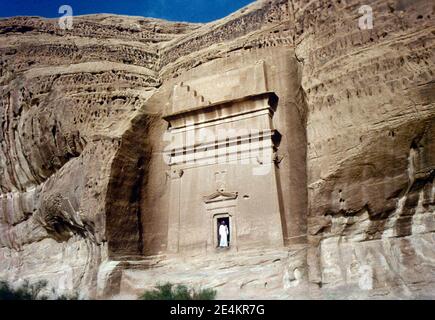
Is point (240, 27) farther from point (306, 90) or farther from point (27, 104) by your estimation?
point (27, 104)

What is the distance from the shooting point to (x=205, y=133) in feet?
46.3

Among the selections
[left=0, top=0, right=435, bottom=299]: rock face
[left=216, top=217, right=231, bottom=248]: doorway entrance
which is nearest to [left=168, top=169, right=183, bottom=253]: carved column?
[left=0, top=0, right=435, bottom=299]: rock face

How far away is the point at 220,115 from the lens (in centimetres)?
1398

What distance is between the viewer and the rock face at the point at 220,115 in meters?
9.82

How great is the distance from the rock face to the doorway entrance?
18.0 inches

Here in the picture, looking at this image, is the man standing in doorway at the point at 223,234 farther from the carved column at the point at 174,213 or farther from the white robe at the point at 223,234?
the carved column at the point at 174,213

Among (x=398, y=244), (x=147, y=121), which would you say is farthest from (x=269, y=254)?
(x=147, y=121)

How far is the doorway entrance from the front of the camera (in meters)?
13.0

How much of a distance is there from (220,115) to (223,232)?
3.31 m

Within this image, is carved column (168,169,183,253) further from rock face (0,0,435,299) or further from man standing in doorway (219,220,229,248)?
man standing in doorway (219,220,229,248)

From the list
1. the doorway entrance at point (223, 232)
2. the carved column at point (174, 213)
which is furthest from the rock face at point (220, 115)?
the doorway entrance at point (223, 232)

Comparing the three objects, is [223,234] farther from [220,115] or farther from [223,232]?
[220,115]

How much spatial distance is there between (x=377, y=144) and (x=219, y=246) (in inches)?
197

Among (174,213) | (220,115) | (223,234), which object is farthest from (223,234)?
(220,115)
